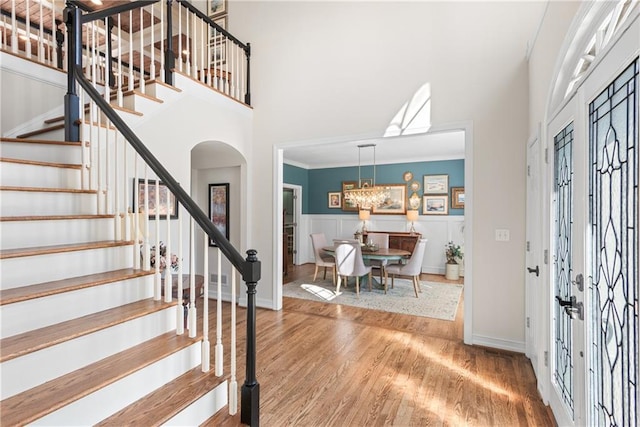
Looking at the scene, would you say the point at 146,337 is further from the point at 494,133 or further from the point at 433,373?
the point at 494,133

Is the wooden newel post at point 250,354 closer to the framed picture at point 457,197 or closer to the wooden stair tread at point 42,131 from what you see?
the wooden stair tread at point 42,131

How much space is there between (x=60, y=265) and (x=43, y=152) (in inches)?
45.2

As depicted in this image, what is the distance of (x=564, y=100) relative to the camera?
5.87ft

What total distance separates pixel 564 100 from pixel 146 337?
9.09ft

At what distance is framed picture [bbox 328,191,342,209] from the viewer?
808cm

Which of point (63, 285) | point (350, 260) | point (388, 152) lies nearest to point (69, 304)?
point (63, 285)

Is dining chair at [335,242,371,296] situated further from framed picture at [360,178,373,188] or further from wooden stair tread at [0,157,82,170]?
wooden stair tread at [0,157,82,170]

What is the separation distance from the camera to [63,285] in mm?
1634

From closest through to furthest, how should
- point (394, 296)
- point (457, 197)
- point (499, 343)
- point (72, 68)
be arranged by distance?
point (72, 68) → point (499, 343) → point (394, 296) → point (457, 197)

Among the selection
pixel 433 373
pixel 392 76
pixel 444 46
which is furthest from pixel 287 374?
pixel 444 46

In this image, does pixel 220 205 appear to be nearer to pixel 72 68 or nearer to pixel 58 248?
pixel 72 68

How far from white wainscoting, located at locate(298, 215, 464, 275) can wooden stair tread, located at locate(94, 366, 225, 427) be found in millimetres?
Answer: 5995

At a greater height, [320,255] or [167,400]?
[320,255]

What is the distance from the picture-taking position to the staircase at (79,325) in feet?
4.28
